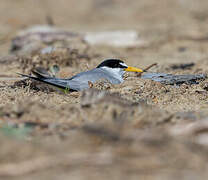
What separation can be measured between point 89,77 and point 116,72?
0.63 meters

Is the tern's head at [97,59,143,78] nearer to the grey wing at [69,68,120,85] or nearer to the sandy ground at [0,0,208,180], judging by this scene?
the grey wing at [69,68,120,85]

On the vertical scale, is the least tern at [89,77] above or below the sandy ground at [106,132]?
above

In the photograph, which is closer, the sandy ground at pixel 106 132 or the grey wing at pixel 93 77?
the sandy ground at pixel 106 132

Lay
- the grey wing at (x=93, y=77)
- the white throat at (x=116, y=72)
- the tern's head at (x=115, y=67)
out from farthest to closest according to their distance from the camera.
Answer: the tern's head at (x=115, y=67)
the white throat at (x=116, y=72)
the grey wing at (x=93, y=77)

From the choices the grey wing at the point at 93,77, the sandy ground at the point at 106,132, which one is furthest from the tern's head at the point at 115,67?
the sandy ground at the point at 106,132

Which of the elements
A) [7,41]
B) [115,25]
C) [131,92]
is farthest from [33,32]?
[131,92]

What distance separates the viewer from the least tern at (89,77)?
Answer: 3.89m

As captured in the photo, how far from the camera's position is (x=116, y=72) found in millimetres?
4719

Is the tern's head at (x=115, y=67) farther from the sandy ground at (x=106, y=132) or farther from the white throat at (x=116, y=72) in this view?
the sandy ground at (x=106, y=132)

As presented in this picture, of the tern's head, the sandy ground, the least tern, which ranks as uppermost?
the tern's head

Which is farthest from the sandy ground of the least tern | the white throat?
the white throat

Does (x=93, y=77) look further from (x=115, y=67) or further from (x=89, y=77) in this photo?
(x=115, y=67)

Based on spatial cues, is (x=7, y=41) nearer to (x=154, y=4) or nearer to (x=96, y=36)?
(x=96, y=36)

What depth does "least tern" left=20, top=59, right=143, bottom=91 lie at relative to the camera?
3.89 metres
